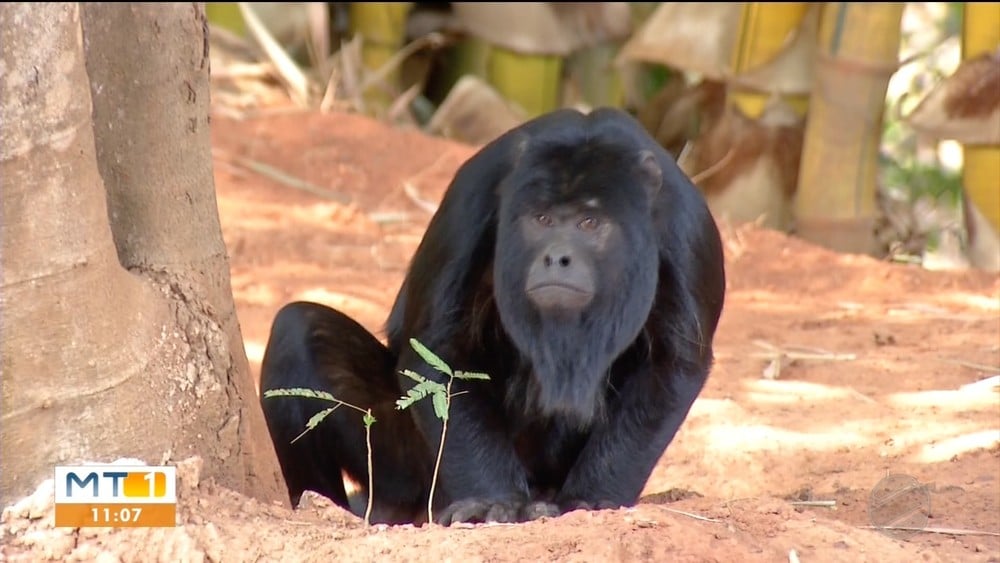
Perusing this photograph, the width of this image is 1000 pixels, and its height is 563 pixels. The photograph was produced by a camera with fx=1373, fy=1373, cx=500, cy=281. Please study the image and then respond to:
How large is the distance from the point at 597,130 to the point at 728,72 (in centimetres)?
421

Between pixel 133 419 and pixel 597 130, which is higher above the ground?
pixel 597 130

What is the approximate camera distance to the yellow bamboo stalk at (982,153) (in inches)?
253

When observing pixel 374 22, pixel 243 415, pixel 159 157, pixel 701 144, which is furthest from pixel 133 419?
pixel 374 22

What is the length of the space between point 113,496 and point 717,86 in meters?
6.61

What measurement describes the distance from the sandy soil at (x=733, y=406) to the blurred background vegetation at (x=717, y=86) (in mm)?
583

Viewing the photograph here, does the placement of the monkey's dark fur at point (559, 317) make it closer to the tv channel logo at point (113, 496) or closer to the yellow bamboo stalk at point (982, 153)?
the tv channel logo at point (113, 496)

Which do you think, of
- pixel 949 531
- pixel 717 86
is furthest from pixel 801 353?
pixel 717 86

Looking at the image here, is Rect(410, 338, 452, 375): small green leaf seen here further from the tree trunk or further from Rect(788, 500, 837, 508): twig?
Rect(788, 500, 837, 508): twig

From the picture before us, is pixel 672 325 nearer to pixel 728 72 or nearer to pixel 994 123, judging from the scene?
pixel 994 123

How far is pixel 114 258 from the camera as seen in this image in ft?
9.20

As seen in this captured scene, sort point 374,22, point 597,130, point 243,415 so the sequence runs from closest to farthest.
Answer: point 243,415
point 597,130
point 374,22

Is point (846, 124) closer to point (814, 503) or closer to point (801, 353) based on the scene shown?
point (801, 353)

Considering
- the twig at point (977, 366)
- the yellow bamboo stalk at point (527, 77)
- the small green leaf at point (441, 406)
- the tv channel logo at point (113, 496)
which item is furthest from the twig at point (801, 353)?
the yellow bamboo stalk at point (527, 77)

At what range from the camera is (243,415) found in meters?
3.20
